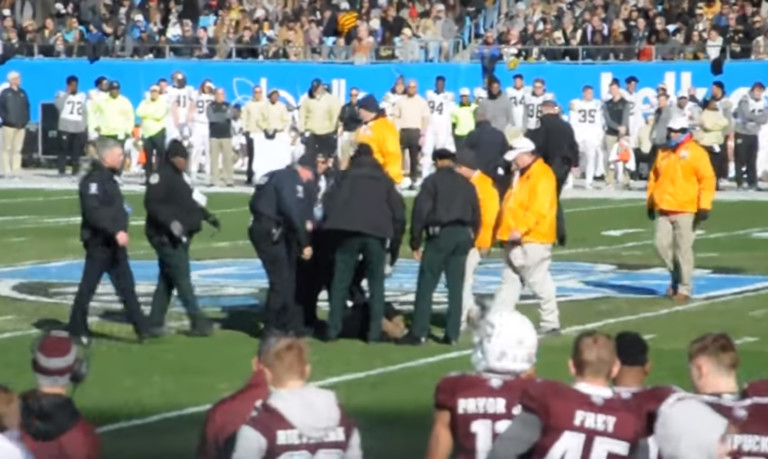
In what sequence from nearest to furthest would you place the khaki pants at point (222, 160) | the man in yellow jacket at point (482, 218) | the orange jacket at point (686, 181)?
1. the man in yellow jacket at point (482, 218)
2. the orange jacket at point (686, 181)
3. the khaki pants at point (222, 160)

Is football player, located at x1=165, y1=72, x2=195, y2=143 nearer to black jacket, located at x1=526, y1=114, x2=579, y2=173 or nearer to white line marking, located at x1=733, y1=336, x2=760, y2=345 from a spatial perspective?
black jacket, located at x1=526, y1=114, x2=579, y2=173

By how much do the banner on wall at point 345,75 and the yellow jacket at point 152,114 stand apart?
13.2ft

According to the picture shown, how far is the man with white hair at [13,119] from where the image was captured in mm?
33562

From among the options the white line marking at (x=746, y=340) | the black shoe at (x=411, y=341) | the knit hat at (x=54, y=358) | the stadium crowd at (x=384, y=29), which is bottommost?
the black shoe at (x=411, y=341)

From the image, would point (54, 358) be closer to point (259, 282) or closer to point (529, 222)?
point (529, 222)

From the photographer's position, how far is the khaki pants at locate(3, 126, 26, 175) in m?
34.0

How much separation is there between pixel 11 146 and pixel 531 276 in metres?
20.3

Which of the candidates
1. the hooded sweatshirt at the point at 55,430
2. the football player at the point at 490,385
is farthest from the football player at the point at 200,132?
the football player at the point at 490,385

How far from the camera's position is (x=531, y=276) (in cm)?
1555

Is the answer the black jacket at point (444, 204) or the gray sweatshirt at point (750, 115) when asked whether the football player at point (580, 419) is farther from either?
the gray sweatshirt at point (750, 115)

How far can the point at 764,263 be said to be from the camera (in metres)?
21.4

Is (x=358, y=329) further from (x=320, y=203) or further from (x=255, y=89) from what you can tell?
(x=255, y=89)

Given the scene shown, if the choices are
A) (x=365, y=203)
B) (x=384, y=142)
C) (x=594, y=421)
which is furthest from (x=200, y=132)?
(x=594, y=421)

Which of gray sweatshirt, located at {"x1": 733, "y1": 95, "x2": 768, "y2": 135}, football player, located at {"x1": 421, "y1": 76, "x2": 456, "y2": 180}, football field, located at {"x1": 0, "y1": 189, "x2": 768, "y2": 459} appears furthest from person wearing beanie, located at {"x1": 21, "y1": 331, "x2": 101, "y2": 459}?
gray sweatshirt, located at {"x1": 733, "y1": 95, "x2": 768, "y2": 135}
